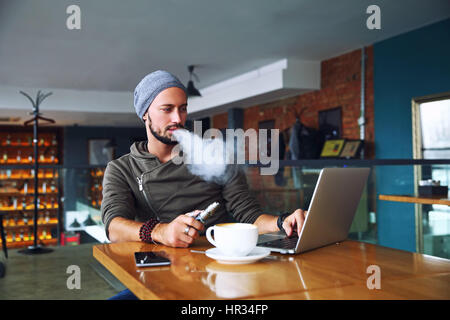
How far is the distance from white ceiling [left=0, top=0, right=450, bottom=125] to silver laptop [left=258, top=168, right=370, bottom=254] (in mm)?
3505

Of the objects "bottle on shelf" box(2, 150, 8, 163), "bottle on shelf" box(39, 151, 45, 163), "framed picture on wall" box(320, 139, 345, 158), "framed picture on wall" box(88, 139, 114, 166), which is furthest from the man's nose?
"bottle on shelf" box(39, 151, 45, 163)

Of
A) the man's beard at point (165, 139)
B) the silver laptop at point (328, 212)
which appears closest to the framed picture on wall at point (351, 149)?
the man's beard at point (165, 139)

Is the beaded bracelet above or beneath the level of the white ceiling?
beneath

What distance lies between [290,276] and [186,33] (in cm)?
492

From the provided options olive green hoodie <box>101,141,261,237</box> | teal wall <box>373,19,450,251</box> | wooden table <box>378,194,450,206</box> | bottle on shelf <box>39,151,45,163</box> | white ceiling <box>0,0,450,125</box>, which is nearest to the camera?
olive green hoodie <box>101,141,261,237</box>

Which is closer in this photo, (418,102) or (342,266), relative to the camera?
(342,266)

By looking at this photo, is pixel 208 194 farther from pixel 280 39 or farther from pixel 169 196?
pixel 280 39

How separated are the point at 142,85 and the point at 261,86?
19.2 feet

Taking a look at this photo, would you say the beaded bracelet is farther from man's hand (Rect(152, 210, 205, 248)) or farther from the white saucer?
the white saucer

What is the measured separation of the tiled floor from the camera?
11.0 feet

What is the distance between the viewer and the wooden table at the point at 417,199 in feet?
10.9

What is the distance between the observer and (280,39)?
5.71 meters

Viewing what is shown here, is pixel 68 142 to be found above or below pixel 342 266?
above

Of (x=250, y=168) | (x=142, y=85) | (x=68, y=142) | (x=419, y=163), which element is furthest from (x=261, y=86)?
(x=68, y=142)
